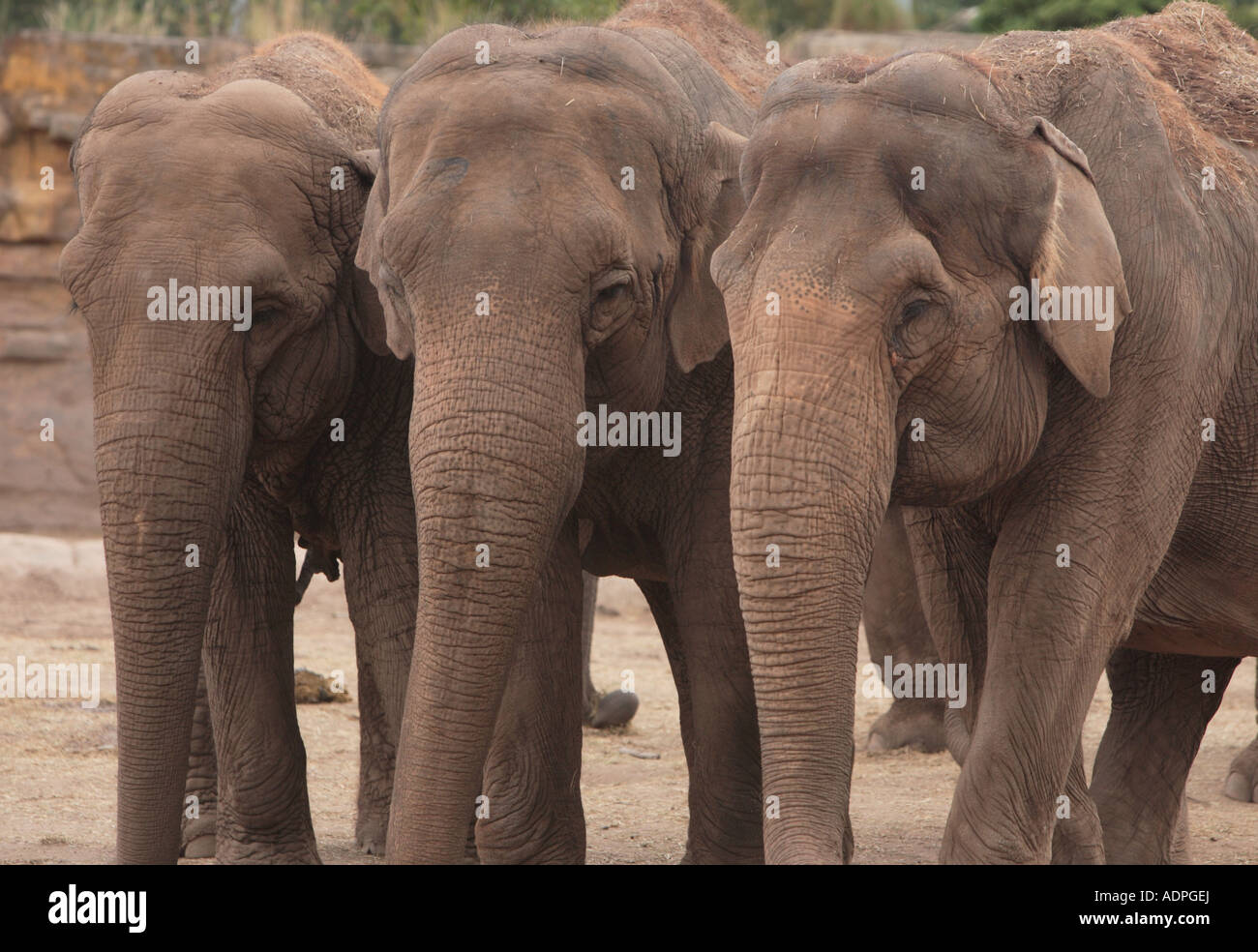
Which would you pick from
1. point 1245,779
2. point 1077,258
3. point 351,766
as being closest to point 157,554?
point 1077,258

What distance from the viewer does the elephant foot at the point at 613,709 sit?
9.84 metres

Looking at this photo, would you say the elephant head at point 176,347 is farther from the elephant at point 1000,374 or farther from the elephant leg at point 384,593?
the elephant at point 1000,374

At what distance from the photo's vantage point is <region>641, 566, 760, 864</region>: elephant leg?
5.93 meters

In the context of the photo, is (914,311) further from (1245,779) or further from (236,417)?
(1245,779)

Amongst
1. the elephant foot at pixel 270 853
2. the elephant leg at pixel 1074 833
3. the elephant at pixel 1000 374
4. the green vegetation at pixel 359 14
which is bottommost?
the elephant foot at pixel 270 853

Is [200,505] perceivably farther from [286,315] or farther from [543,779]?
[543,779]

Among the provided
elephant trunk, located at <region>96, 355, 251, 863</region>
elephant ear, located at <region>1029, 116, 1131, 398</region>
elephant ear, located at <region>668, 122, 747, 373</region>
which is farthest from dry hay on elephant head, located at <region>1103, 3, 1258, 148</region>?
elephant trunk, located at <region>96, 355, 251, 863</region>

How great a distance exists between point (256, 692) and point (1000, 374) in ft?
9.22

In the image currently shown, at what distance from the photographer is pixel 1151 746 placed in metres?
6.72

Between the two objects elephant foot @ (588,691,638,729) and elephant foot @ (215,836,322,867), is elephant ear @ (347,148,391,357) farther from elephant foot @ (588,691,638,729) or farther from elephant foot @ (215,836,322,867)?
elephant foot @ (588,691,638,729)

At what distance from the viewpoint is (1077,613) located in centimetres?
511

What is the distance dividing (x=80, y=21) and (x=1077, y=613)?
49.7ft

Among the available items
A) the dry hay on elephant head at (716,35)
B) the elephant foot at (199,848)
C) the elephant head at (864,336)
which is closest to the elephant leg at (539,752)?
the elephant head at (864,336)

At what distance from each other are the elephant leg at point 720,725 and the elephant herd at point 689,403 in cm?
1
